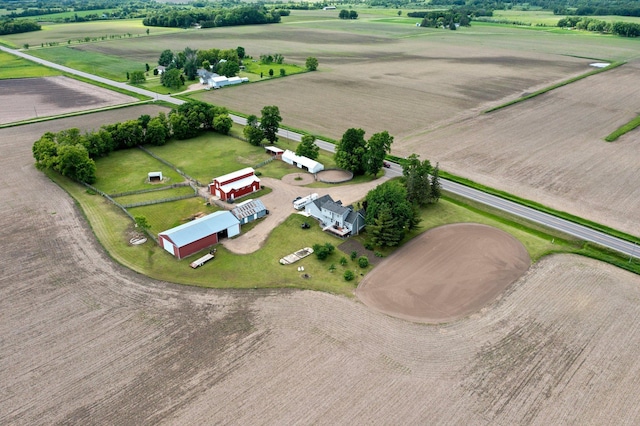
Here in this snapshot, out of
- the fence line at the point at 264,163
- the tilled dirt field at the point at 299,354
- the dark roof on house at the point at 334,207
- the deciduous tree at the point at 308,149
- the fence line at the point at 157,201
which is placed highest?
the deciduous tree at the point at 308,149

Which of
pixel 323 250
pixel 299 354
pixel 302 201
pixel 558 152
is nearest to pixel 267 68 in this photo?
pixel 558 152

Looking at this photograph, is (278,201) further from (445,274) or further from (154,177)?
(445,274)

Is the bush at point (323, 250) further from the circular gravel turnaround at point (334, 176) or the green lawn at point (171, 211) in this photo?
the circular gravel turnaround at point (334, 176)

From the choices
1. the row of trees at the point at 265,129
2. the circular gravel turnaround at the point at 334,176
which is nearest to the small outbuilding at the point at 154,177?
the row of trees at the point at 265,129

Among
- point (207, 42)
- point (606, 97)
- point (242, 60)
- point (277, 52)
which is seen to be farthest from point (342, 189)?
point (207, 42)

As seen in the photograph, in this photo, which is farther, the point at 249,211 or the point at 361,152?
the point at 361,152

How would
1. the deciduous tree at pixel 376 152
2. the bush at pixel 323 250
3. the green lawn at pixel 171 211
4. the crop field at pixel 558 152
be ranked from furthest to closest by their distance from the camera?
1. the deciduous tree at pixel 376 152
2. the crop field at pixel 558 152
3. the green lawn at pixel 171 211
4. the bush at pixel 323 250
